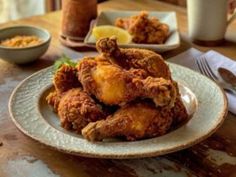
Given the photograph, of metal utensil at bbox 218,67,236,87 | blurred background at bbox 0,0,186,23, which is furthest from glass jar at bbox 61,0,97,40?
blurred background at bbox 0,0,186,23

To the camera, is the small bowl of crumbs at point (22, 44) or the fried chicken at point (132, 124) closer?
the fried chicken at point (132, 124)

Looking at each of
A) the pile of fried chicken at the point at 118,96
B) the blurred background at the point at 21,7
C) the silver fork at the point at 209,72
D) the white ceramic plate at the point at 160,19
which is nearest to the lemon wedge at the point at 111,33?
the white ceramic plate at the point at 160,19

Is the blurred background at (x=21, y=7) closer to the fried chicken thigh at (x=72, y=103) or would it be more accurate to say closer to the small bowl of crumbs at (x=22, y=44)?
the small bowl of crumbs at (x=22, y=44)

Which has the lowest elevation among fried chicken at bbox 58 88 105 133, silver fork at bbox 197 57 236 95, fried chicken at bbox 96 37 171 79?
silver fork at bbox 197 57 236 95

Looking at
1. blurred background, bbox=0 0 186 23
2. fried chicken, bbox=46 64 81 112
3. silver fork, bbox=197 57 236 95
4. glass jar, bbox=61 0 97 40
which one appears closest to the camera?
fried chicken, bbox=46 64 81 112

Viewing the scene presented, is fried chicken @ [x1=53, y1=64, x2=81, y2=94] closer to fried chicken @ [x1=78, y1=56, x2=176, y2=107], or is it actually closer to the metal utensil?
fried chicken @ [x1=78, y1=56, x2=176, y2=107]

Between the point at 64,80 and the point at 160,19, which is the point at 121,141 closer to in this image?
the point at 64,80
